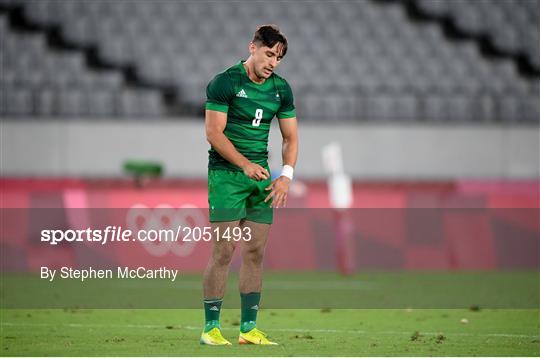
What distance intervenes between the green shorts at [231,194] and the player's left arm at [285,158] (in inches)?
4.4

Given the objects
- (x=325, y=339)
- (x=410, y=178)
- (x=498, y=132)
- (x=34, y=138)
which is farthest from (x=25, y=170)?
(x=325, y=339)

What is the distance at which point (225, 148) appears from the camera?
8047 mm

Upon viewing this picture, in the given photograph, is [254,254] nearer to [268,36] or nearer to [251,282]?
[251,282]

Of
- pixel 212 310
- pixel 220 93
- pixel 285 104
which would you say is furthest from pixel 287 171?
pixel 212 310

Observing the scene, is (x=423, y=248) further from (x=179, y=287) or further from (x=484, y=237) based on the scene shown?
(x=179, y=287)

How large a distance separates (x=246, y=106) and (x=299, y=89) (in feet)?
48.2

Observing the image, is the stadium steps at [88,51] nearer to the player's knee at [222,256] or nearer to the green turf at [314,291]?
the green turf at [314,291]

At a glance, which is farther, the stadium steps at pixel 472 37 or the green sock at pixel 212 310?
the stadium steps at pixel 472 37

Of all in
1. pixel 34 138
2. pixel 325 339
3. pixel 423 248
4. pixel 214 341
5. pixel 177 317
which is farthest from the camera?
pixel 34 138

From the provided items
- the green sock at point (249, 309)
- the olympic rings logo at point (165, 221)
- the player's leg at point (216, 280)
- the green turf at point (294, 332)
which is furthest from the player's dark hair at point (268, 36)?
the olympic rings logo at point (165, 221)

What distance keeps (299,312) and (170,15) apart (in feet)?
44.5

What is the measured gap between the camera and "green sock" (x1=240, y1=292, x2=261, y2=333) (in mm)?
8375

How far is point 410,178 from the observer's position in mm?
22781

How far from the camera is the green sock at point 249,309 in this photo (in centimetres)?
838
